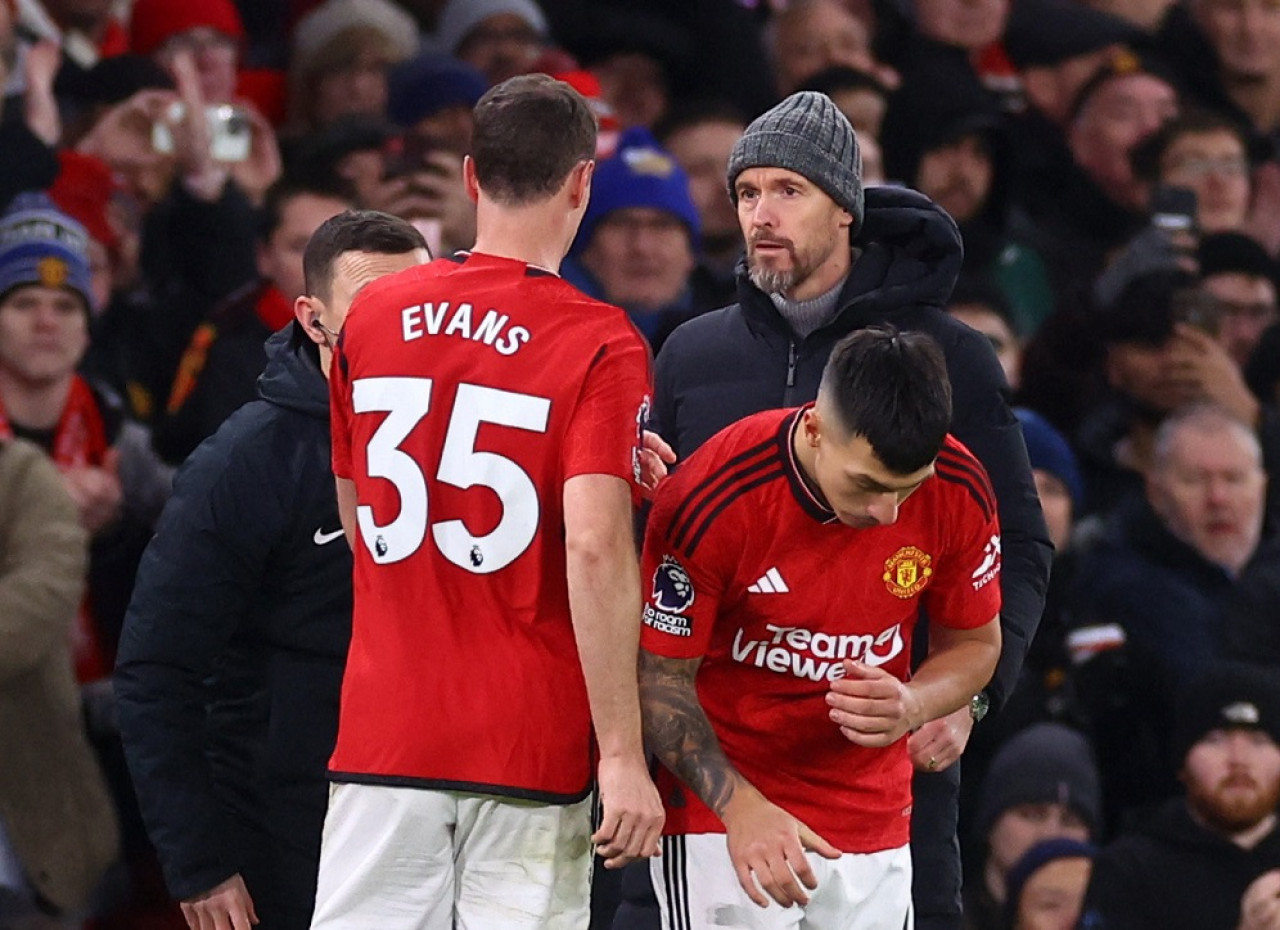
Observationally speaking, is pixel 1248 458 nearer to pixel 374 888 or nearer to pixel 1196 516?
pixel 1196 516

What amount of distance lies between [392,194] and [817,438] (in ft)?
11.3

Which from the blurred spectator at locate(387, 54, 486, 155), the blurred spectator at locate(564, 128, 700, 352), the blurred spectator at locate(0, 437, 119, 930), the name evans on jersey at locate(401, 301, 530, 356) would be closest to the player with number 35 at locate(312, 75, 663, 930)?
the name evans on jersey at locate(401, 301, 530, 356)

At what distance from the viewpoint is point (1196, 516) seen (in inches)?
293

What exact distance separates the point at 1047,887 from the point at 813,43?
380 cm

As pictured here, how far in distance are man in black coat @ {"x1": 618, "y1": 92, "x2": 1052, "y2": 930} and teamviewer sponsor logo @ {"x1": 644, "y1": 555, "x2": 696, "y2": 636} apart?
2.58 feet

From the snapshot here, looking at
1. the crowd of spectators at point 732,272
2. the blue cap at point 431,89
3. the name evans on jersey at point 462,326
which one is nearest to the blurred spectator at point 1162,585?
the crowd of spectators at point 732,272

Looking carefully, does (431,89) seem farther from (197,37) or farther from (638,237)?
(638,237)

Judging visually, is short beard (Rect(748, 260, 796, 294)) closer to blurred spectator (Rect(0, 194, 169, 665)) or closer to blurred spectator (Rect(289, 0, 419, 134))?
blurred spectator (Rect(0, 194, 169, 665))

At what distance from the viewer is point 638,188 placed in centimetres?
754

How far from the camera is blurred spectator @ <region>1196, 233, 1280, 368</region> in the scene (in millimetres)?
8703

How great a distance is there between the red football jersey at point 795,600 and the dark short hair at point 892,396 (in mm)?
183

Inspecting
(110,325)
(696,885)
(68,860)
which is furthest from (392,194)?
(696,885)

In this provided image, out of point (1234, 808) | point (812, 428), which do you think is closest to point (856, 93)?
point (1234, 808)

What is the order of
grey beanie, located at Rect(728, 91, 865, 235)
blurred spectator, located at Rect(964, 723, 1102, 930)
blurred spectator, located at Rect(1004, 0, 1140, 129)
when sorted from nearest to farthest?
grey beanie, located at Rect(728, 91, 865, 235), blurred spectator, located at Rect(964, 723, 1102, 930), blurred spectator, located at Rect(1004, 0, 1140, 129)
